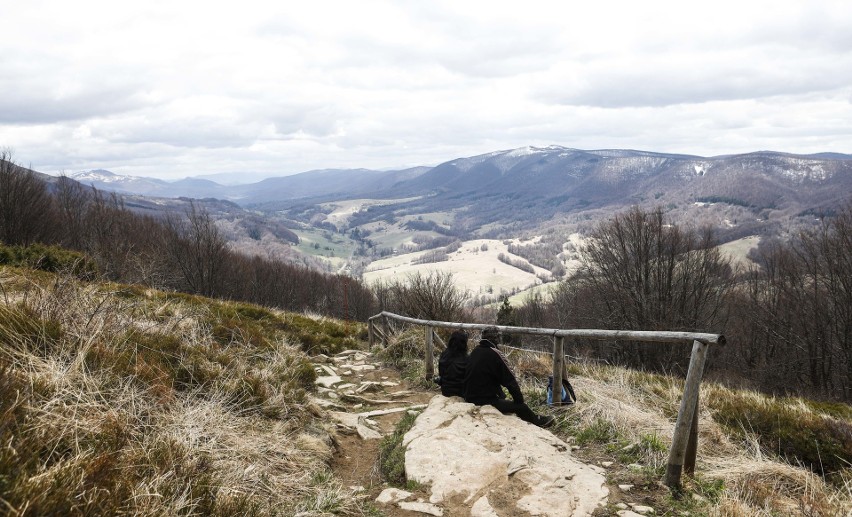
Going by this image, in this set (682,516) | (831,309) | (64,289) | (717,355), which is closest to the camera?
(682,516)

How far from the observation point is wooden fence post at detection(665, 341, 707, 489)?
157 inches

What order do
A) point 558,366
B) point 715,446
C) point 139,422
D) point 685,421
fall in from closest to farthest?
point 139,422 < point 685,421 < point 715,446 < point 558,366

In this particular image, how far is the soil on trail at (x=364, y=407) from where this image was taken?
15.8 ft

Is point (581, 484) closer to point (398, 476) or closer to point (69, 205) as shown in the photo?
point (398, 476)

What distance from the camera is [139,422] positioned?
3.60 metres

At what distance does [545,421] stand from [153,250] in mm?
37495

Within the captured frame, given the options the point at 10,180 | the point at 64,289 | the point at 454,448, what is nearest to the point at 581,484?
the point at 454,448

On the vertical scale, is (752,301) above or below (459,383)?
below

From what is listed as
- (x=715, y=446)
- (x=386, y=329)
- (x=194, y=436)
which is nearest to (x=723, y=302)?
(x=386, y=329)

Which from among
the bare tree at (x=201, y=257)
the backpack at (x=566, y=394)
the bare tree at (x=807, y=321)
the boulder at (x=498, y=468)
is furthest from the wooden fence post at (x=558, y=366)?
the bare tree at (x=201, y=257)

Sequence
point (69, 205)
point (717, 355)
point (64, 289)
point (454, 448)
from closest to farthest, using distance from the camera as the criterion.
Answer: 1. point (454, 448)
2. point (64, 289)
3. point (717, 355)
4. point (69, 205)

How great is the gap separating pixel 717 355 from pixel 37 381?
1443 inches

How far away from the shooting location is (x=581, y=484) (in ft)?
13.4

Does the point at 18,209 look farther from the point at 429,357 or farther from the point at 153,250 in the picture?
the point at 429,357
